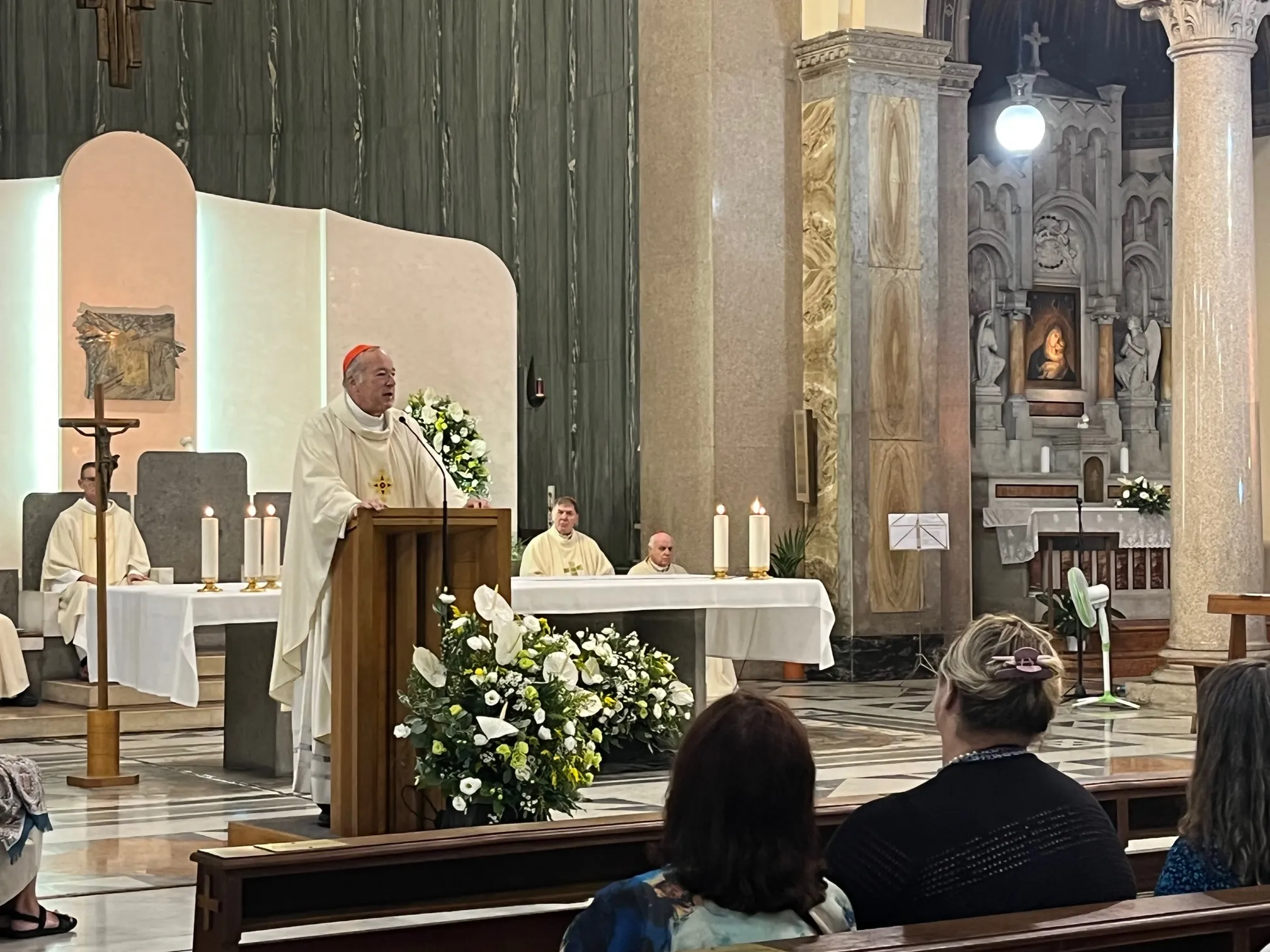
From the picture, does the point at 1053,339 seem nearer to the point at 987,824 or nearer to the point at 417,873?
the point at 417,873

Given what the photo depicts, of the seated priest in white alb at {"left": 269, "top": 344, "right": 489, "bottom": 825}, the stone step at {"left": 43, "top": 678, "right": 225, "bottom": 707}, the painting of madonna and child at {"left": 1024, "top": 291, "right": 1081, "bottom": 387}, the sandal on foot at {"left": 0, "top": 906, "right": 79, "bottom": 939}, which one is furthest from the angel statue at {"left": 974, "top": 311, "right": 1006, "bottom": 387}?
the sandal on foot at {"left": 0, "top": 906, "right": 79, "bottom": 939}

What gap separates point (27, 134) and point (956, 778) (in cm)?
1708

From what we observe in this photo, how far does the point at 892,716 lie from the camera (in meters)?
11.9

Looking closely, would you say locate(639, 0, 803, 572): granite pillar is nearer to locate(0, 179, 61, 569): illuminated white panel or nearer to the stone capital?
the stone capital

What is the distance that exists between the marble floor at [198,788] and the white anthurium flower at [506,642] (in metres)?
1.02

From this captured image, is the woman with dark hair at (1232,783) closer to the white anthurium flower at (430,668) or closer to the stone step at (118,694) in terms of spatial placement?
the white anthurium flower at (430,668)

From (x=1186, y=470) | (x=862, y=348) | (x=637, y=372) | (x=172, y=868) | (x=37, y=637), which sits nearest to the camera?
(x=172, y=868)

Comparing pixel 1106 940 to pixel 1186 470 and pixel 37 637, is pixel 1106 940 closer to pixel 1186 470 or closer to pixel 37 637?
pixel 1186 470

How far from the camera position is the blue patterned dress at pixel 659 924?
262 centimetres

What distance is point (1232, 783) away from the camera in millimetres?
3197

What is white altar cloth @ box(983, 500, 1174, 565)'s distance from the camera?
1602 cm

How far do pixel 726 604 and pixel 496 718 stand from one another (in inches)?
163

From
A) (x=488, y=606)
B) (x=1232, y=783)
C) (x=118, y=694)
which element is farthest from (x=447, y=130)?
(x=1232, y=783)

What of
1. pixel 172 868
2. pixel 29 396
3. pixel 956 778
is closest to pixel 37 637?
pixel 29 396
